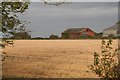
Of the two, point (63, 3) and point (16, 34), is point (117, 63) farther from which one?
point (16, 34)

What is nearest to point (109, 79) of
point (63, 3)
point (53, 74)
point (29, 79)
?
point (63, 3)

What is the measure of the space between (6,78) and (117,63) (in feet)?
20.7

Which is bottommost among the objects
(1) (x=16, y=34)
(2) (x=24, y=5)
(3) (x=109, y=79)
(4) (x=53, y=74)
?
(4) (x=53, y=74)

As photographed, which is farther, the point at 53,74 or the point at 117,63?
the point at 53,74

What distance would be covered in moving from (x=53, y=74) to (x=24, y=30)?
4689mm

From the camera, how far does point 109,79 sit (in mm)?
8336

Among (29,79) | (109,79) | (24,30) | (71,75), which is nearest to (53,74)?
(71,75)

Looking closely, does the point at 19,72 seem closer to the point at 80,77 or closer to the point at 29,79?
the point at 29,79

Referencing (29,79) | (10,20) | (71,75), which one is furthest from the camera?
(71,75)

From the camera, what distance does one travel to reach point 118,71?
8.12m

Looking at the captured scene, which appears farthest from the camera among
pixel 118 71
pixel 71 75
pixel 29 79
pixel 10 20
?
pixel 71 75

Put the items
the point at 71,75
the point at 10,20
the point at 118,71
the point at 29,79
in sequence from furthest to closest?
1. the point at 71,75
2. the point at 29,79
3. the point at 10,20
4. the point at 118,71

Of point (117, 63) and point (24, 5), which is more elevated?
point (24, 5)

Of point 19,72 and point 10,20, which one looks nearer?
point 10,20
